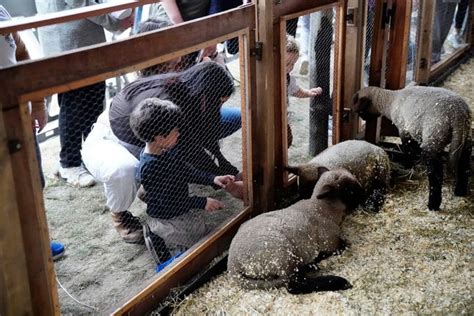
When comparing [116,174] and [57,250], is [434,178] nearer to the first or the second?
[116,174]

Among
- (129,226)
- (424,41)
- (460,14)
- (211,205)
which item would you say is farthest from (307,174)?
(460,14)

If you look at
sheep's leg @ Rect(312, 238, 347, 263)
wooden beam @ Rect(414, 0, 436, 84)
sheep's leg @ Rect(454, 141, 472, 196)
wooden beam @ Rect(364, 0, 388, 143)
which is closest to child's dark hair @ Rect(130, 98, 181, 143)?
sheep's leg @ Rect(312, 238, 347, 263)

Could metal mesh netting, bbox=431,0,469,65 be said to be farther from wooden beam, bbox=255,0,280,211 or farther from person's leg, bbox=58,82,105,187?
person's leg, bbox=58,82,105,187

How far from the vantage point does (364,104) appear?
4.41 metres

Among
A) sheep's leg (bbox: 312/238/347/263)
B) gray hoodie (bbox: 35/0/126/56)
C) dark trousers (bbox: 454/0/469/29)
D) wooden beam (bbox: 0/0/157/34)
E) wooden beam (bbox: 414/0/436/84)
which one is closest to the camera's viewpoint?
wooden beam (bbox: 0/0/157/34)

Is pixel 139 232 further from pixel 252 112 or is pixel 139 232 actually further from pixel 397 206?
pixel 397 206

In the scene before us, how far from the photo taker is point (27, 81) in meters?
1.97

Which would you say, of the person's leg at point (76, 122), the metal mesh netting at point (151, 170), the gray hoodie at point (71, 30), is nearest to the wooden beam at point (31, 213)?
the metal mesh netting at point (151, 170)

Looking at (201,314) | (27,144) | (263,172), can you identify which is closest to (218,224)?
(263,172)

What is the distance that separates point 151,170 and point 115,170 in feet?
1.28

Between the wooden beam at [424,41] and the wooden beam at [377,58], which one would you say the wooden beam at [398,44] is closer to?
the wooden beam at [377,58]

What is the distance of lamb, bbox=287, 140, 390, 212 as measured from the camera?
3.74 meters

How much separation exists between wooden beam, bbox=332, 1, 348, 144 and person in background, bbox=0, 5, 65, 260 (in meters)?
2.12

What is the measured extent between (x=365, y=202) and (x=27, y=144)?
2567 mm
